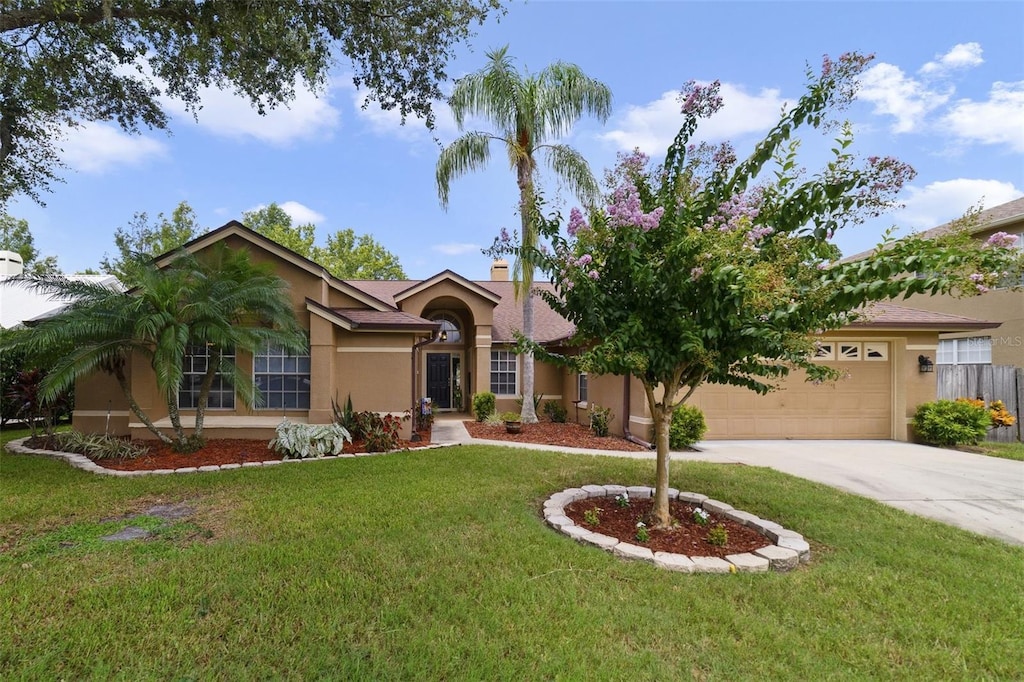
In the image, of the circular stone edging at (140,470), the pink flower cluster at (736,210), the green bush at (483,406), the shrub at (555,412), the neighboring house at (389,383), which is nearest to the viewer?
the pink flower cluster at (736,210)

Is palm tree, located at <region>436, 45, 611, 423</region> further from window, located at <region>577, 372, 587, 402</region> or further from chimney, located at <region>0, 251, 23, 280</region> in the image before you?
chimney, located at <region>0, 251, 23, 280</region>

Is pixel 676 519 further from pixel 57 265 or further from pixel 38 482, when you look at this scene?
pixel 57 265

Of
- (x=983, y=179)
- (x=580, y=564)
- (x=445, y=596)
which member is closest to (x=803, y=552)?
(x=580, y=564)

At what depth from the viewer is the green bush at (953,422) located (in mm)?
10180

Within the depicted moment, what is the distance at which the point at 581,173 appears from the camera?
11734mm

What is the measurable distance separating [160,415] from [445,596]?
9.02 m

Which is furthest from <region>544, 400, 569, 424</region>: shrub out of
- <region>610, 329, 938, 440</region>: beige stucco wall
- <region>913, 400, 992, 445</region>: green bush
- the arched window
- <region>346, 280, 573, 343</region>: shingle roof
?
<region>913, 400, 992, 445</region>: green bush

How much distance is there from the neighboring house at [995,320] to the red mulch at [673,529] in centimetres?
1061

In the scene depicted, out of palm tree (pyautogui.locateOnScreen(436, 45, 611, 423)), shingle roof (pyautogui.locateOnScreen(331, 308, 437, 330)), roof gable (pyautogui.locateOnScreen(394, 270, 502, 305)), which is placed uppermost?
palm tree (pyautogui.locateOnScreen(436, 45, 611, 423))

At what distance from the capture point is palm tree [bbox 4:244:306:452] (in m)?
7.30

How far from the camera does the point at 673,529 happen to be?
16.0 feet

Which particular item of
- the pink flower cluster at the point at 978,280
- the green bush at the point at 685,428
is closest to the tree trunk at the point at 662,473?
the pink flower cluster at the point at 978,280

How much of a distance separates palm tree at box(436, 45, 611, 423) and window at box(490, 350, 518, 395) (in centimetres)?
375

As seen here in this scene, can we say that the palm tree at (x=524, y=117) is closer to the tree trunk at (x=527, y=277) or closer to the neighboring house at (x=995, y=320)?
the tree trunk at (x=527, y=277)
